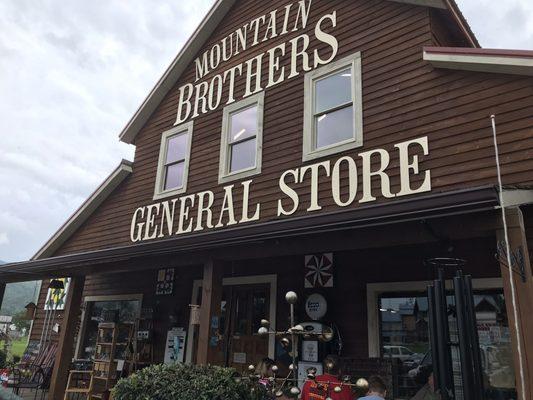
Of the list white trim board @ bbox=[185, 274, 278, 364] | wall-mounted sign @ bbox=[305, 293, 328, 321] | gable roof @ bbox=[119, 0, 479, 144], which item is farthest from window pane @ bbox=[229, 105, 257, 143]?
wall-mounted sign @ bbox=[305, 293, 328, 321]

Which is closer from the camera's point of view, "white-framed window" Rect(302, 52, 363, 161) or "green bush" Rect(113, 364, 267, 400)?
"green bush" Rect(113, 364, 267, 400)

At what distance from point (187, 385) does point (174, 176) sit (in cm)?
662

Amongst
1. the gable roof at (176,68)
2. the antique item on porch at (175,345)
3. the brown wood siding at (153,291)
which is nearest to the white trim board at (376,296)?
the brown wood siding at (153,291)

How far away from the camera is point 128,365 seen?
33.6ft

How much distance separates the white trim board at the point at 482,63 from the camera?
5.79m

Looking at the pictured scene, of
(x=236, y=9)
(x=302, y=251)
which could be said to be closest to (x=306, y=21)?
(x=236, y=9)

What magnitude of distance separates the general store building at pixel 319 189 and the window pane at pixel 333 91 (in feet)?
0.12

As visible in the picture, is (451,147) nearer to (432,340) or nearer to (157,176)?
(432,340)

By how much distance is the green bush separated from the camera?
4.82 m

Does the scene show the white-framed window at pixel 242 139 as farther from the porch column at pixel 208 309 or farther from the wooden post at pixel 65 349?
the wooden post at pixel 65 349

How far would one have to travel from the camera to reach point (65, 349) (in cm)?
912

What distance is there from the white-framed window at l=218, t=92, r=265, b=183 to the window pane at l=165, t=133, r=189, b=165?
4.42 feet

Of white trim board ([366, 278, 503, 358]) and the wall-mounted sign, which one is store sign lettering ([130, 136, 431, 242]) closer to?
white trim board ([366, 278, 503, 358])

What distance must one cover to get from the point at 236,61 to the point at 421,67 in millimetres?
4695
